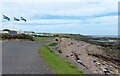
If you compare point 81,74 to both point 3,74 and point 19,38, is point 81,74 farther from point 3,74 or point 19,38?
point 19,38

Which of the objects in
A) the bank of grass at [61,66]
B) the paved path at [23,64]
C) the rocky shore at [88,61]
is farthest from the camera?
the rocky shore at [88,61]

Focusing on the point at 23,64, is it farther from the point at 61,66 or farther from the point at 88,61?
the point at 88,61

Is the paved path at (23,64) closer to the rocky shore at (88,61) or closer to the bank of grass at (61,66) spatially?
the bank of grass at (61,66)

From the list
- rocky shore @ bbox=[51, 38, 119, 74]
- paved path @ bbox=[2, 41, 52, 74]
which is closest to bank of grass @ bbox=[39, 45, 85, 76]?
paved path @ bbox=[2, 41, 52, 74]

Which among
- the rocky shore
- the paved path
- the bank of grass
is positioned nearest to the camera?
the paved path

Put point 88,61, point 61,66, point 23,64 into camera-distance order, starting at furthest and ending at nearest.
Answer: point 88,61 → point 23,64 → point 61,66

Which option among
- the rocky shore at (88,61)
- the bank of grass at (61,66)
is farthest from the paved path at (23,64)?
the rocky shore at (88,61)

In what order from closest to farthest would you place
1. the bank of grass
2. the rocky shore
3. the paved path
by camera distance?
the paved path → the bank of grass → the rocky shore

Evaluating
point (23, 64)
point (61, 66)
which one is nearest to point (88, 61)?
point (61, 66)

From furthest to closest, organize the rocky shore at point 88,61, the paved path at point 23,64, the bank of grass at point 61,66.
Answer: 1. the rocky shore at point 88,61
2. the bank of grass at point 61,66
3. the paved path at point 23,64

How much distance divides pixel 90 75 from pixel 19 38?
32245 mm

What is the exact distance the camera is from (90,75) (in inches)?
354

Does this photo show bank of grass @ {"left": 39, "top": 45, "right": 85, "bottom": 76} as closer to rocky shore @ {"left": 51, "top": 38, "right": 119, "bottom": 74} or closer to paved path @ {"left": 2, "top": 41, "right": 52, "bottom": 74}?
paved path @ {"left": 2, "top": 41, "right": 52, "bottom": 74}

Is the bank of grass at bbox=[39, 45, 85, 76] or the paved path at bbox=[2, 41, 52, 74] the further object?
the bank of grass at bbox=[39, 45, 85, 76]
